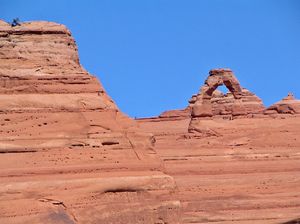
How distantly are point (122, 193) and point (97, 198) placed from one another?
1.93 feet

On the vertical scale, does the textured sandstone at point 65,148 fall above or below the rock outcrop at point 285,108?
below

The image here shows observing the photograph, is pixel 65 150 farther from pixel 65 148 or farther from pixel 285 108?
pixel 285 108

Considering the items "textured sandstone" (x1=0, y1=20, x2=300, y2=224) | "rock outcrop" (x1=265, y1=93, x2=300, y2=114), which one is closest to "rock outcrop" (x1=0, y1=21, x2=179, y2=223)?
"textured sandstone" (x1=0, y1=20, x2=300, y2=224)

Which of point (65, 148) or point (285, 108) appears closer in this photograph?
point (65, 148)

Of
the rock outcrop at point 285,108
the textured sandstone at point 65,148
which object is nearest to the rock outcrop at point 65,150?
the textured sandstone at point 65,148

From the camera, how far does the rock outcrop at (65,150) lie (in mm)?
15703

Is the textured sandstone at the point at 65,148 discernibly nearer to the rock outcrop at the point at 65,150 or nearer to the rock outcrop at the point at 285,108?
the rock outcrop at the point at 65,150

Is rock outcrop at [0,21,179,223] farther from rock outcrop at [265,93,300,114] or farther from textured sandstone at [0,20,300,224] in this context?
rock outcrop at [265,93,300,114]

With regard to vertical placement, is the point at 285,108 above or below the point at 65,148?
above

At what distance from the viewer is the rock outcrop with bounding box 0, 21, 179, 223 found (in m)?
15.7

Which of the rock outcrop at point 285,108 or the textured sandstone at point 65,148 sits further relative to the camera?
the rock outcrop at point 285,108

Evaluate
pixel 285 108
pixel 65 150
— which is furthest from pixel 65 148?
pixel 285 108

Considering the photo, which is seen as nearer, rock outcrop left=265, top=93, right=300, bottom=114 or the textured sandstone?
the textured sandstone

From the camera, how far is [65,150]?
16688mm
